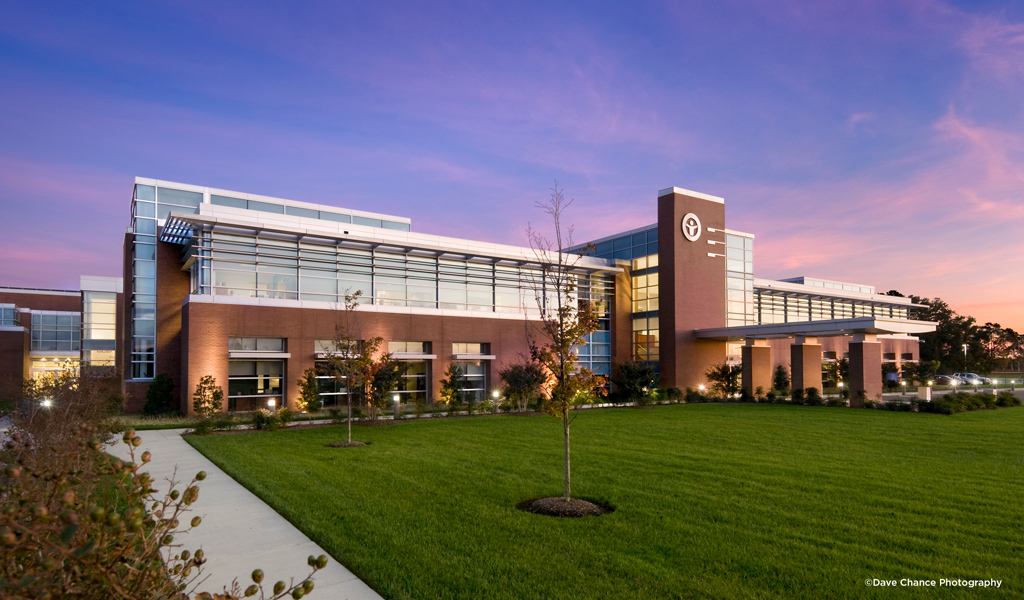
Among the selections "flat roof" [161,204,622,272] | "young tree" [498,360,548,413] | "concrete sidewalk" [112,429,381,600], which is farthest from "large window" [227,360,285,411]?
"concrete sidewalk" [112,429,381,600]

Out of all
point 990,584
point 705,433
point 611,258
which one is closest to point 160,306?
point 705,433

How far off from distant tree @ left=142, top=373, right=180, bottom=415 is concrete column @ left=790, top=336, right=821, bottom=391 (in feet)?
110

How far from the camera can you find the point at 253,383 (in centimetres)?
2741

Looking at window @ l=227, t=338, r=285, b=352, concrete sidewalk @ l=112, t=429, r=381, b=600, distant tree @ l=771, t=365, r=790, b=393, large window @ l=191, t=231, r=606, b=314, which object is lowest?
distant tree @ l=771, t=365, r=790, b=393

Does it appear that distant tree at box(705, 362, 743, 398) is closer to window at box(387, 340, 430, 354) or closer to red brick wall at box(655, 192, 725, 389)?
red brick wall at box(655, 192, 725, 389)

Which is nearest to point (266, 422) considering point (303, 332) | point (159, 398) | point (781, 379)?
point (303, 332)

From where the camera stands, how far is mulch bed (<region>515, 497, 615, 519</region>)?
8781mm

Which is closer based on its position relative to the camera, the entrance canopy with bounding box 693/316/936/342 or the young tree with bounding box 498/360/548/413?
the young tree with bounding box 498/360/548/413

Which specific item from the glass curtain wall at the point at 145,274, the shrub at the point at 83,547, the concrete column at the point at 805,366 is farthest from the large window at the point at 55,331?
the shrub at the point at 83,547

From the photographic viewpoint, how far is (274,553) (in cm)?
712

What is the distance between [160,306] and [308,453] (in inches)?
803

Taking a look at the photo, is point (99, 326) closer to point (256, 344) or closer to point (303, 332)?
point (256, 344)

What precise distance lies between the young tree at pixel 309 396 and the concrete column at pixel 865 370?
2727 cm

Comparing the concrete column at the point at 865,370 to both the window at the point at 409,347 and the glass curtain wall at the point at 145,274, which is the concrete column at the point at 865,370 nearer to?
the window at the point at 409,347
